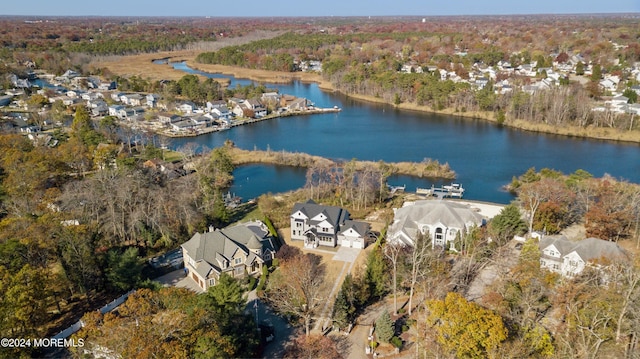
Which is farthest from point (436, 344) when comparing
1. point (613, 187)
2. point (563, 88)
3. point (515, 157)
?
point (563, 88)

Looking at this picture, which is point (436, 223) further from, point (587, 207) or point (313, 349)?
point (313, 349)

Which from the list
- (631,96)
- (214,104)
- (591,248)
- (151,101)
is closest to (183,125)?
(214,104)

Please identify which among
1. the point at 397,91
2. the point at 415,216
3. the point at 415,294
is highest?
the point at 397,91

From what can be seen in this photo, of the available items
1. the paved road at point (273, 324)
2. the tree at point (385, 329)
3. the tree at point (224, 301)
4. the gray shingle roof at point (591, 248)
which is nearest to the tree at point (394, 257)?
the tree at point (385, 329)

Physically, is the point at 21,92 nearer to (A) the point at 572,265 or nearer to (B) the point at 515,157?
(B) the point at 515,157

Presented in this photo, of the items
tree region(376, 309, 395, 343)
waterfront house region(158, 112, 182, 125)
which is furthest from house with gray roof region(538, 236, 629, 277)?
waterfront house region(158, 112, 182, 125)

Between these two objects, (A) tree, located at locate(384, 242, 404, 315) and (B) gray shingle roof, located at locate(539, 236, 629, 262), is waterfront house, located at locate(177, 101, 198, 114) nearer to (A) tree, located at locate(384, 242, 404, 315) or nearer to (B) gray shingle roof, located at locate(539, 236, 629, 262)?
(A) tree, located at locate(384, 242, 404, 315)
